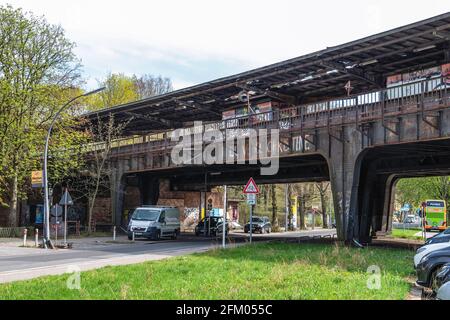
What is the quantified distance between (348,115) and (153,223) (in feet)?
49.0

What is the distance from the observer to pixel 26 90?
113ft

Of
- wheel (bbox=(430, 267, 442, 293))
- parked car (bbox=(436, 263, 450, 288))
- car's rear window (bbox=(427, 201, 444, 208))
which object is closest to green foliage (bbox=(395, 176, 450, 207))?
car's rear window (bbox=(427, 201, 444, 208))

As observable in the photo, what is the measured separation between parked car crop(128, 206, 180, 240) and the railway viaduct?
3385 mm

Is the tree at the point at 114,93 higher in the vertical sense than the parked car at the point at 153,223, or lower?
higher

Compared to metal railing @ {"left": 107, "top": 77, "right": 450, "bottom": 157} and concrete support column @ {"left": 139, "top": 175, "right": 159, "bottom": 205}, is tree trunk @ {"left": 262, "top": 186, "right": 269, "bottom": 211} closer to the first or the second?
concrete support column @ {"left": 139, "top": 175, "right": 159, "bottom": 205}

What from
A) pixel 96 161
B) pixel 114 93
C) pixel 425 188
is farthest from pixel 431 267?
pixel 114 93

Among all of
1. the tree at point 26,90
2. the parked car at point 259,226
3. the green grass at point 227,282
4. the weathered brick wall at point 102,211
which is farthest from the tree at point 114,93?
the green grass at point 227,282

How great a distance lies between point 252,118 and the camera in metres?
30.5

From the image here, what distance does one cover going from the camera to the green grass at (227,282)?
9719mm

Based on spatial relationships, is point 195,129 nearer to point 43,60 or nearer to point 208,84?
point 208,84

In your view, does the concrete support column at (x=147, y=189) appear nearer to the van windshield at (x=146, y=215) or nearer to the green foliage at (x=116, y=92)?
the van windshield at (x=146, y=215)

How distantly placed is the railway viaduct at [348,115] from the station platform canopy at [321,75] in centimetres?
6
